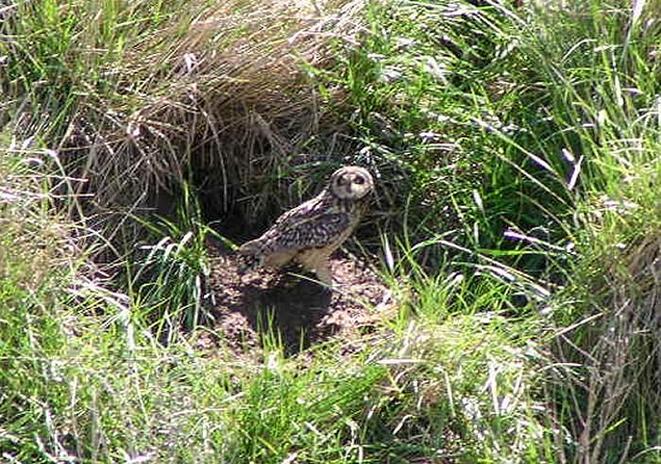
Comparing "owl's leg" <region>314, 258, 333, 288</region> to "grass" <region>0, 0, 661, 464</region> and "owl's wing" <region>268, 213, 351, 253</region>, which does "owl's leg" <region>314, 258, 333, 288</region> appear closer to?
"owl's wing" <region>268, 213, 351, 253</region>

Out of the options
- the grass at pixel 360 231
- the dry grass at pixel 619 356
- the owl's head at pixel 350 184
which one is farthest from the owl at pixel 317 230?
the dry grass at pixel 619 356

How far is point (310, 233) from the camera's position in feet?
21.5

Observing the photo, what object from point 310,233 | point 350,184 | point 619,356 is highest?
point 350,184

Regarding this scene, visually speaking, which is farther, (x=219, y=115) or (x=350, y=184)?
(x=219, y=115)

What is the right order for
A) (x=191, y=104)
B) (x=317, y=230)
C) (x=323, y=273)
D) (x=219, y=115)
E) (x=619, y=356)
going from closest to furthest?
(x=619, y=356) < (x=317, y=230) < (x=323, y=273) < (x=191, y=104) < (x=219, y=115)

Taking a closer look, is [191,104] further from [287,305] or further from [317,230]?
[287,305]

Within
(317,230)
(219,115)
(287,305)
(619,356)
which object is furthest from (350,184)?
(619,356)

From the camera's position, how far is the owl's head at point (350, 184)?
6.59 m

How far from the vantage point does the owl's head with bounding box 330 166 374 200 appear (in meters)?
6.59

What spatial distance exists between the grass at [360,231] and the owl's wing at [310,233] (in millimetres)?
196

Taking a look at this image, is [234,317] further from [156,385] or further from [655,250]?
[655,250]

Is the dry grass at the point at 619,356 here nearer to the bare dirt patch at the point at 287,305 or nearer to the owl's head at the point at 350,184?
the bare dirt patch at the point at 287,305

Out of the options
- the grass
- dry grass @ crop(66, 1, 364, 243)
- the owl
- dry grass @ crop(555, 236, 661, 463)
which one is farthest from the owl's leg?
dry grass @ crop(555, 236, 661, 463)

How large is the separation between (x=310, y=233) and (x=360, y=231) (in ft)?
1.39
